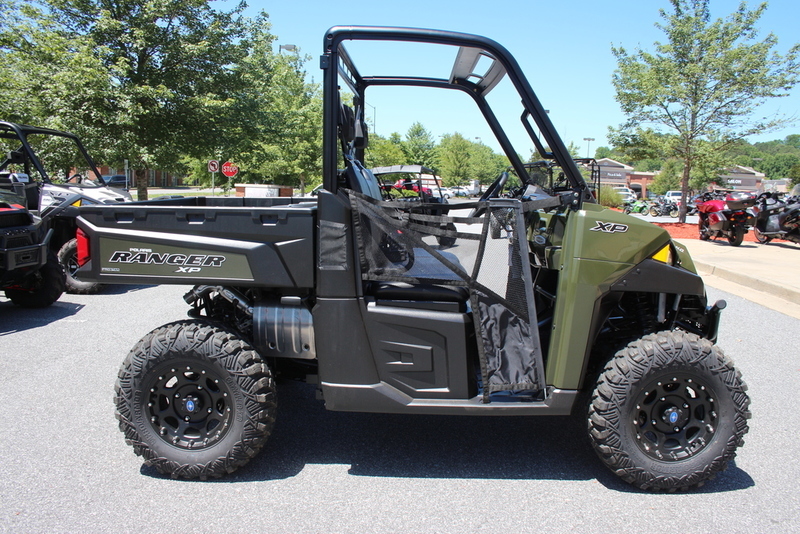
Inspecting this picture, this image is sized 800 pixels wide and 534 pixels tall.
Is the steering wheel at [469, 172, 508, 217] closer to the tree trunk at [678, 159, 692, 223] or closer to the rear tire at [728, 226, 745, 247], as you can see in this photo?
the rear tire at [728, 226, 745, 247]

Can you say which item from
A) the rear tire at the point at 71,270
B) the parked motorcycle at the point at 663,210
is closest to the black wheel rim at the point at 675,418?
the rear tire at the point at 71,270

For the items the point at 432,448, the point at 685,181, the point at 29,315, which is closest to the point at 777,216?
the point at 685,181

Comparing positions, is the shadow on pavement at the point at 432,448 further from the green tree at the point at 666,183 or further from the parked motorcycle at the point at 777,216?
the green tree at the point at 666,183

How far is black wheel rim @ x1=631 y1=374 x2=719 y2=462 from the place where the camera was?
3006mm

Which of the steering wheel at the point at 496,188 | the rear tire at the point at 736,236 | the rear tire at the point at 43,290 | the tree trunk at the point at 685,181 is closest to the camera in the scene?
the steering wheel at the point at 496,188

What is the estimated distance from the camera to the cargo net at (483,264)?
2.92m

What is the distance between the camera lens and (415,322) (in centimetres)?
298

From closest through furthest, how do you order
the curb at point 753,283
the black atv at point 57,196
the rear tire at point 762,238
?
1. the curb at point 753,283
2. the black atv at point 57,196
3. the rear tire at point 762,238

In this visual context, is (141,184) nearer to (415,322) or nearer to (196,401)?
(196,401)

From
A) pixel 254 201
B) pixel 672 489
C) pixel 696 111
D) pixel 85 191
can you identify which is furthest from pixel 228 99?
pixel 672 489

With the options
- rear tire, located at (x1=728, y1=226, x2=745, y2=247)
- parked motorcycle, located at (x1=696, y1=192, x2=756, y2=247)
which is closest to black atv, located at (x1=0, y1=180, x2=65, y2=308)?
parked motorcycle, located at (x1=696, y1=192, x2=756, y2=247)

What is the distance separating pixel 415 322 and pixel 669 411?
4.73ft

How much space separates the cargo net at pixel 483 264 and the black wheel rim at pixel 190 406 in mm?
1057

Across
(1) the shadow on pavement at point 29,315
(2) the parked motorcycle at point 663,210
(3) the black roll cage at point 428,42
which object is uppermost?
(3) the black roll cage at point 428,42
